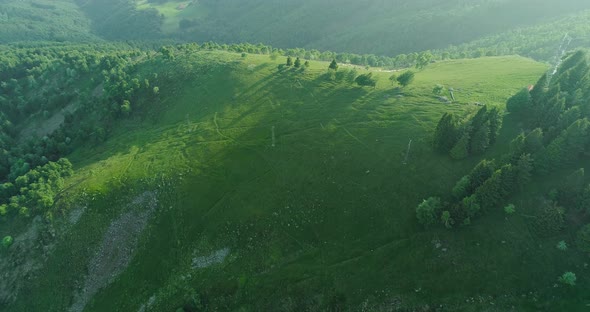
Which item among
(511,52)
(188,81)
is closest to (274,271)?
(188,81)

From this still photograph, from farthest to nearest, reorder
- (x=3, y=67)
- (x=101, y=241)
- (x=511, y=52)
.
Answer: (x=3, y=67) < (x=511, y=52) < (x=101, y=241)

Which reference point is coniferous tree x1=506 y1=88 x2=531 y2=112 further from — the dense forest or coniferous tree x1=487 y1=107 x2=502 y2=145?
coniferous tree x1=487 y1=107 x2=502 y2=145

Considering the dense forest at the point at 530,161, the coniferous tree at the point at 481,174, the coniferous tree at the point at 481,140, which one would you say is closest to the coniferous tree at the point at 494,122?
the dense forest at the point at 530,161

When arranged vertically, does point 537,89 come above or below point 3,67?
below

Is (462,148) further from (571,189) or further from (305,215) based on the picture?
(305,215)

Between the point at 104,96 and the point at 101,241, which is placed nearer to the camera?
the point at 101,241

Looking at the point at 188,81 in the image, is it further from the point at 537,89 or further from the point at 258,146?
the point at 537,89

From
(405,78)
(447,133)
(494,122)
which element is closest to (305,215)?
(447,133)
